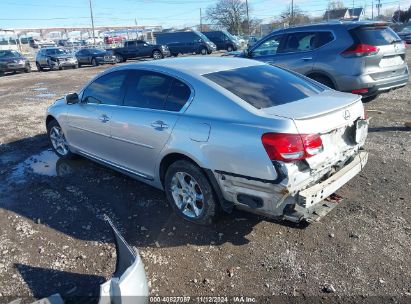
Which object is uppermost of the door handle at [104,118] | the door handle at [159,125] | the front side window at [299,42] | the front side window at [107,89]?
the front side window at [299,42]

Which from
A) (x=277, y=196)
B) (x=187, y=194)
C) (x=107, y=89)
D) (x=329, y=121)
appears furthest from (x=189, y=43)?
(x=277, y=196)

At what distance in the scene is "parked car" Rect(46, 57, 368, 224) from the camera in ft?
10.4

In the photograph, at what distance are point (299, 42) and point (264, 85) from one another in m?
5.23

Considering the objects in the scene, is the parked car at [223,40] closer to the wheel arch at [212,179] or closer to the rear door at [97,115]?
the rear door at [97,115]

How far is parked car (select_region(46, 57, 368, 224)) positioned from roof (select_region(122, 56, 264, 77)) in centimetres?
1

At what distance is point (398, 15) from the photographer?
7762 centimetres

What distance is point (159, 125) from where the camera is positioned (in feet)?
13.1

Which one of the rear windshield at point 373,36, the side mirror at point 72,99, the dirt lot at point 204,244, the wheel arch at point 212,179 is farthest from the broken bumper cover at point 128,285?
the rear windshield at point 373,36

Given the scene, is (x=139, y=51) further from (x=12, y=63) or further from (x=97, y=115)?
(x=97, y=115)

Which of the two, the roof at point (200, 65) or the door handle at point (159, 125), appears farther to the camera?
the roof at point (200, 65)

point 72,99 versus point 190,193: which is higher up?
point 72,99

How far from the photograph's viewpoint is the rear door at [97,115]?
4785 mm

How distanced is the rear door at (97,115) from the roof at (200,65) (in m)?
0.48

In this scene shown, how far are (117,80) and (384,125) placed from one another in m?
5.13
